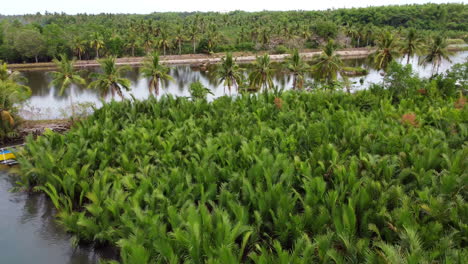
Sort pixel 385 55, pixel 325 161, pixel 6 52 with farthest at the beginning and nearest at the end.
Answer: pixel 6 52 → pixel 385 55 → pixel 325 161

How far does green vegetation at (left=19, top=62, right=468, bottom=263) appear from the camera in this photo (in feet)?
28.5

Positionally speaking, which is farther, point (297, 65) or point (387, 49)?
point (387, 49)

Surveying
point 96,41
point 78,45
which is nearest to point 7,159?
point 96,41

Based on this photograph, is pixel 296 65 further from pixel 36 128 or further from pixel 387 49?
pixel 36 128

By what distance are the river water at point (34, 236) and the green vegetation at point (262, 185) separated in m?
0.62

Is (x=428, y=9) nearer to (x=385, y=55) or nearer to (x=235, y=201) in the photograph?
(x=385, y=55)

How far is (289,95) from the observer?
22.8 m

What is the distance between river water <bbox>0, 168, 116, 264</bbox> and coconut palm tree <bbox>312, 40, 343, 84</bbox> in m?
22.5

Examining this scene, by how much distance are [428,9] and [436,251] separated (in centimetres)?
10366

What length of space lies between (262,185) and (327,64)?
829 inches

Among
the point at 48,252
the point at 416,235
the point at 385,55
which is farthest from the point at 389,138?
the point at 385,55

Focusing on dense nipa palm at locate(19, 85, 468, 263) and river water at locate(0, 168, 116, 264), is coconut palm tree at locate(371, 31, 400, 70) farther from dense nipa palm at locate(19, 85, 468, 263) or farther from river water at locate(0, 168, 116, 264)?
river water at locate(0, 168, 116, 264)

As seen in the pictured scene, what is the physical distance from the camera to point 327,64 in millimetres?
30625

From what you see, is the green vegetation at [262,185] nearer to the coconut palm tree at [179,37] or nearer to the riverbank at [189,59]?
the riverbank at [189,59]
